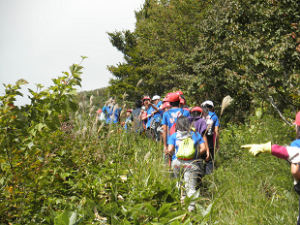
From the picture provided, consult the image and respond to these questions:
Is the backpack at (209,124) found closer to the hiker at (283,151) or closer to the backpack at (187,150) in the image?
the backpack at (187,150)

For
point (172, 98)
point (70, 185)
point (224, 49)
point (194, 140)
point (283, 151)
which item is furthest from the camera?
point (224, 49)

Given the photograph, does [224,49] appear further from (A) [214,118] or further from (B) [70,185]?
(B) [70,185]

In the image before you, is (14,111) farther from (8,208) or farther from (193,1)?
(193,1)

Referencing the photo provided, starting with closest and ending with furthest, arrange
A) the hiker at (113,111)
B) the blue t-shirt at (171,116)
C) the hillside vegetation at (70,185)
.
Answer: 1. the hillside vegetation at (70,185)
2. the hiker at (113,111)
3. the blue t-shirt at (171,116)

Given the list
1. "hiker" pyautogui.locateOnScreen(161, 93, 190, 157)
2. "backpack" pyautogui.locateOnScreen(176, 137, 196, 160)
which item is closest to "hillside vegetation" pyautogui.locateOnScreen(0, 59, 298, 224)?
"backpack" pyautogui.locateOnScreen(176, 137, 196, 160)

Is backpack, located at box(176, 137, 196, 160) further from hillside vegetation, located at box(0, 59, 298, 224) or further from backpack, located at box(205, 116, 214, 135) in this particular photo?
backpack, located at box(205, 116, 214, 135)

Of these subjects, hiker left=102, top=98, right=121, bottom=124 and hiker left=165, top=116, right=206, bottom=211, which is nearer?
hiker left=102, top=98, right=121, bottom=124

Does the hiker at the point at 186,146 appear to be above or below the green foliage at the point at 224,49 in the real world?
below

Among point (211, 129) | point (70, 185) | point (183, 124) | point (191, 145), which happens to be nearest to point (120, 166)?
point (70, 185)

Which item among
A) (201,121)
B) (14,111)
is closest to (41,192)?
(14,111)

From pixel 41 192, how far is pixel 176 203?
4.01 feet

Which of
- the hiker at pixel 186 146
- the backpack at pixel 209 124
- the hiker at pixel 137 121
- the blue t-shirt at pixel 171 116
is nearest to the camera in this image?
the hiker at pixel 186 146

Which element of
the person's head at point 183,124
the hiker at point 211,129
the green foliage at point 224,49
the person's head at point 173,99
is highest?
the green foliage at point 224,49

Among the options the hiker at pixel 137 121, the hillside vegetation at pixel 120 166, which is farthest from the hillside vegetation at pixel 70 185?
the hiker at pixel 137 121
